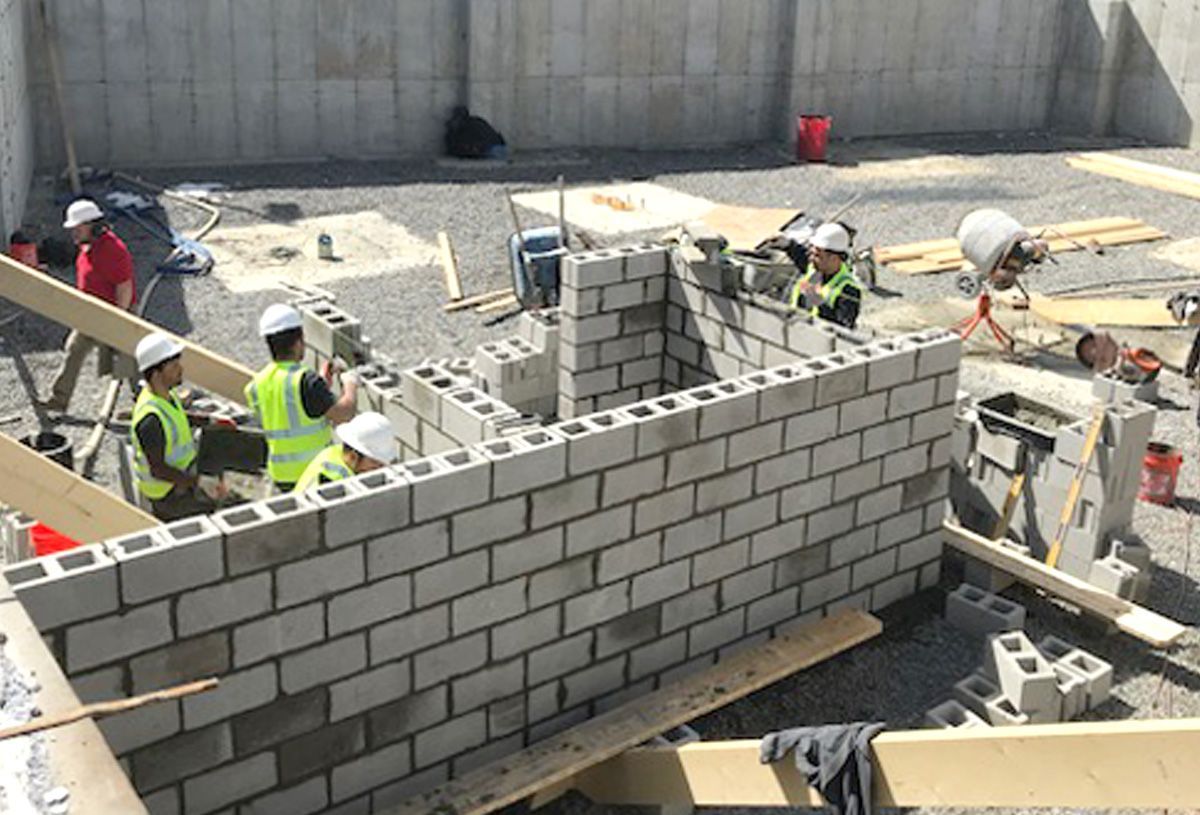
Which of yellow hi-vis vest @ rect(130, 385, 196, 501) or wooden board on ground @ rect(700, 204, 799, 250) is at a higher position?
yellow hi-vis vest @ rect(130, 385, 196, 501)

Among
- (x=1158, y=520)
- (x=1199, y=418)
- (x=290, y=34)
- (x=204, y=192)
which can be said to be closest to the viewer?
(x=1158, y=520)

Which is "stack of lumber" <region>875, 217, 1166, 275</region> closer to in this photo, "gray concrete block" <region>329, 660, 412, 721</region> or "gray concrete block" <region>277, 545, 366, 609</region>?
"gray concrete block" <region>329, 660, 412, 721</region>

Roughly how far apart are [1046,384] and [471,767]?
8416 millimetres

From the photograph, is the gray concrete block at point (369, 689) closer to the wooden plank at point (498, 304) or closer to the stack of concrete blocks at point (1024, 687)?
the stack of concrete blocks at point (1024, 687)

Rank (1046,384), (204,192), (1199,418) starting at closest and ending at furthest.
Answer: (1199,418) < (1046,384) < (204,192)

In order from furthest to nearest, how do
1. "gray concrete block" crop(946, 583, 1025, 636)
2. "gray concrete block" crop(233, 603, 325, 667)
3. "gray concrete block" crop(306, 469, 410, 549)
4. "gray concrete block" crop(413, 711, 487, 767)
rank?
"gray concrete block" crop(946, 583, 1025, 636) < "gray concrete block" crop(413, 711, 487, 767) < "gray concrete block" crop(306, 469, 410, 549) < "gray concrete block" crop(233, 603, 325, 667)

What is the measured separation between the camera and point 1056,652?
760 cm

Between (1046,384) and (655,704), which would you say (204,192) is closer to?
(1046,384)

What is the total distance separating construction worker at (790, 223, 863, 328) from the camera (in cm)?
970

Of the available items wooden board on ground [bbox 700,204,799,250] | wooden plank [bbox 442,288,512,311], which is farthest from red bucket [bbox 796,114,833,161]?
wooden plank [bbox 442,288,512,311]

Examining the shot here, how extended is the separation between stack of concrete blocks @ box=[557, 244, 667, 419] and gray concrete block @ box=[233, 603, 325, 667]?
4095mm

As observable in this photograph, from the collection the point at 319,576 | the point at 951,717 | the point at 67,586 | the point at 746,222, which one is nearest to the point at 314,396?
the point at 319,576

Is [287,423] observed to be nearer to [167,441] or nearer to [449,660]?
[167,441]

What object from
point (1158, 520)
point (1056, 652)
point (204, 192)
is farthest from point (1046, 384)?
point (204, 192)
